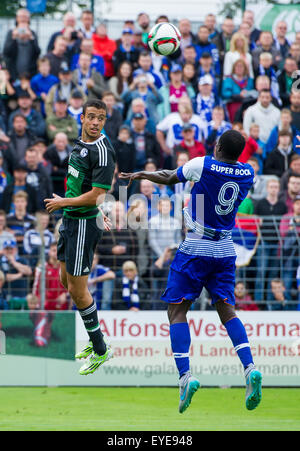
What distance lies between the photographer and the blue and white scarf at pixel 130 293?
15.5m

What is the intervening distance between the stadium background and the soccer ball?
479cm

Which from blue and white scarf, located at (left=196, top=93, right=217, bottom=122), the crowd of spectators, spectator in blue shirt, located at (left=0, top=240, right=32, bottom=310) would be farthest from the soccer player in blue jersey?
blue and white scarf, located at (left=196, top=93, right=217, bottom=122)

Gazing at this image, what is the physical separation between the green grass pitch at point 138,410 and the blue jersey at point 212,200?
8.90ft

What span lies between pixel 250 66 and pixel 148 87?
2.56 m

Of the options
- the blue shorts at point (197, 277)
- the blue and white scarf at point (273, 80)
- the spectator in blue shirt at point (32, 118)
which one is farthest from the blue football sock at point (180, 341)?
the blue and white scarf at point (273, 80)

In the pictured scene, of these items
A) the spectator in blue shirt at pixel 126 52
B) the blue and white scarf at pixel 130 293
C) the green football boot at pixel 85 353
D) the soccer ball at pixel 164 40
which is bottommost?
the green football boot at pixel 85 353

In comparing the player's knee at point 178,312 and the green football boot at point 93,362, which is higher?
the player's knee at point 178,312

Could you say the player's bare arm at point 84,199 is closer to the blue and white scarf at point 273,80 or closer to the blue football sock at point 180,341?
the blue football sock at point 180,341

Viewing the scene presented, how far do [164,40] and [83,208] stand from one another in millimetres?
2649

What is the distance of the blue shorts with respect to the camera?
31.4 feet

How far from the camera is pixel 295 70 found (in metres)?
19.7

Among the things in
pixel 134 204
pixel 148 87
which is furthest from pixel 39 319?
pixel 148 87

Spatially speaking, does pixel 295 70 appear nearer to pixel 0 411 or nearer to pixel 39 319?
pixel 39 319

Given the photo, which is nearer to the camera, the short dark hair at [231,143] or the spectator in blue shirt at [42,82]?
the short dark hair at [231,143]
